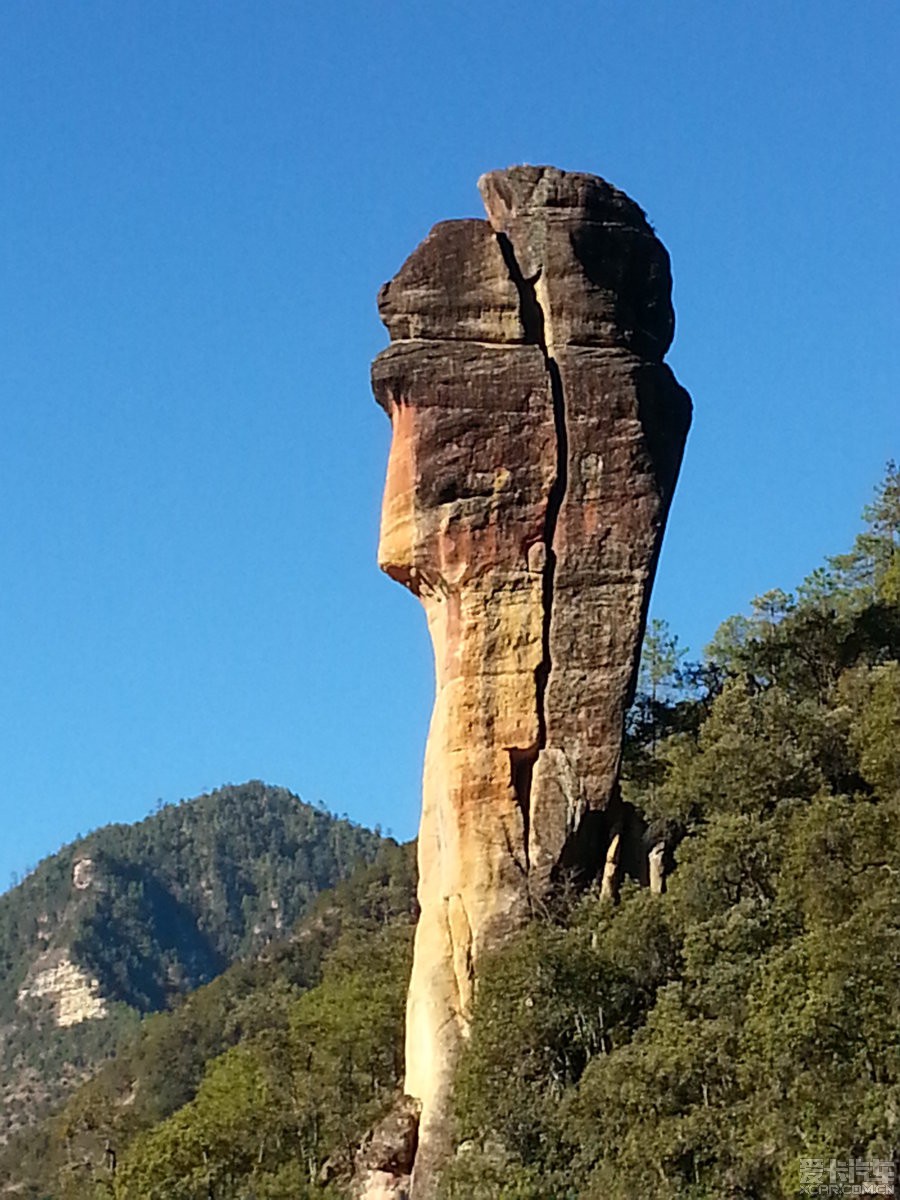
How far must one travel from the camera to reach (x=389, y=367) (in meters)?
35.0

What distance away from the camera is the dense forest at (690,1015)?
25.2 m

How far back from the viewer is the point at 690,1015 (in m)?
28.2

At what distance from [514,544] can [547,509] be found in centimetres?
85

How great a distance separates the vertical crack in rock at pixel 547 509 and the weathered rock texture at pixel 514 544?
4 centimetres

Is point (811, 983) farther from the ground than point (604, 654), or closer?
closer

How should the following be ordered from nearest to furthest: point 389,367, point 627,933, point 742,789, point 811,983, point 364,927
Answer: point 811,983 < point 627,933 < point 742,789 < point 389,367 < point 364,927

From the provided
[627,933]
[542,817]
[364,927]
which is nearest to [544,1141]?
[627,933]

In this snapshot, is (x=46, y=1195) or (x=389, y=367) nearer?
(x=389, y=367)

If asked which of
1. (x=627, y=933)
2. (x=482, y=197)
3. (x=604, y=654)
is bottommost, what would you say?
(x=627, y=933)

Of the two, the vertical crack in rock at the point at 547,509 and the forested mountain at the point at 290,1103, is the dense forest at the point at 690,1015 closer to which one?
the forested mountain at the point at 290,1103

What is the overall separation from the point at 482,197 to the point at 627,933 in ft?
48.8

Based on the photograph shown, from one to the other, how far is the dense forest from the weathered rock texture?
A: 4.63ft

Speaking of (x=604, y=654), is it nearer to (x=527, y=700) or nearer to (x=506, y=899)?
(x=527, y=700)

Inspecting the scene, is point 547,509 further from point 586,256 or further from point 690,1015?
point 690,1015
